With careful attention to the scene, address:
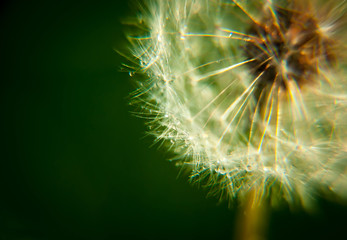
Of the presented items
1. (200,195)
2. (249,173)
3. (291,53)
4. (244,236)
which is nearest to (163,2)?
(291,53)

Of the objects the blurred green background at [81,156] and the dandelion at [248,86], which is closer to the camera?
the dandelion at [248,86]

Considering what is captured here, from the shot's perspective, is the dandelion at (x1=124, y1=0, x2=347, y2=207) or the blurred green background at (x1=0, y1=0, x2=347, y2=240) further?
the blurred green background at (x1=0, y1=0, x2=347, y2=240)

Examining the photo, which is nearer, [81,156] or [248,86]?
[248,86]

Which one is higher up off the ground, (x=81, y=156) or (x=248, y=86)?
(x=248, y=86)

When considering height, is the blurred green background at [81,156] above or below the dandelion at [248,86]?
below

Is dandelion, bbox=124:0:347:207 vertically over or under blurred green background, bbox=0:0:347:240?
over
